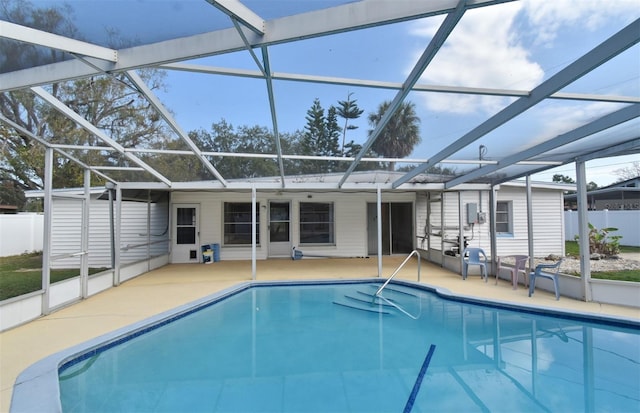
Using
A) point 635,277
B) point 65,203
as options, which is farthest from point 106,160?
point 635,277

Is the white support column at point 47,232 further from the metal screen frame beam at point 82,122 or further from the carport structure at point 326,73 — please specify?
the metal screen frame beam at point 82,122

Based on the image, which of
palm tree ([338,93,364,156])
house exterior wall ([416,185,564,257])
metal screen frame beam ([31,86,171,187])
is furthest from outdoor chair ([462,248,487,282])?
metal screen frame beam ([31,86,171,187])

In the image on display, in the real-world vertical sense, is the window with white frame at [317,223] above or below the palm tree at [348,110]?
below

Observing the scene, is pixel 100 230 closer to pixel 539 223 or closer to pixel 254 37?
pixel 254 37

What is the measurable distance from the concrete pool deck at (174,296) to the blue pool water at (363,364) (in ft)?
1.36

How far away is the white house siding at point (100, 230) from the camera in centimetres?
521

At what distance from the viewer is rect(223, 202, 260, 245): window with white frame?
32.7 feet

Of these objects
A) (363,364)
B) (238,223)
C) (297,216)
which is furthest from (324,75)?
(238,223)

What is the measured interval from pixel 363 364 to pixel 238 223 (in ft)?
23.9

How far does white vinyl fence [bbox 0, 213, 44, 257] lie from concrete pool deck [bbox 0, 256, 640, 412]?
2.68 meters

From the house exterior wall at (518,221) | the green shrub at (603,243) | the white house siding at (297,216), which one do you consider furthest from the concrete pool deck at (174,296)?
the green shrub at (603,243)

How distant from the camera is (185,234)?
9.64 metres

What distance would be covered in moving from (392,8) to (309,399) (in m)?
3.35

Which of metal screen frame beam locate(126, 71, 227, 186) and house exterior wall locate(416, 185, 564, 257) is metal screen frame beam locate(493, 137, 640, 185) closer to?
house exterior wall locate(416, 185, 564, 257)
